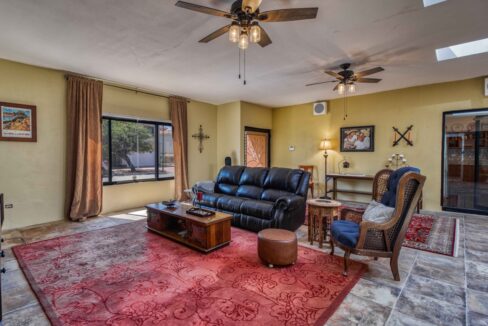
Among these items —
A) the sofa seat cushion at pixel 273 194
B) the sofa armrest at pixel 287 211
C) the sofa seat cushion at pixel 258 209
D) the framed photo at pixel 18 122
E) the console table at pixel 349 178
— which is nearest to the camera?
the sofa armrest at pixel 287 211

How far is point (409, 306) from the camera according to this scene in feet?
6.71

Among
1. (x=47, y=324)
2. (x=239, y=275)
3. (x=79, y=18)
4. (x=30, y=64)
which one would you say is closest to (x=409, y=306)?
(x=239, y=275)

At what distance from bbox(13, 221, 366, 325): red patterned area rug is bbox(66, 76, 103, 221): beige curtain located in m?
1.28

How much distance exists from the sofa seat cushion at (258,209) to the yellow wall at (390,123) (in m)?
3.69

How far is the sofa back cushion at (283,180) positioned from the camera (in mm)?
4155

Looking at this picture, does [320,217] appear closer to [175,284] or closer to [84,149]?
[175,284]

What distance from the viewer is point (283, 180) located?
13.9 ft

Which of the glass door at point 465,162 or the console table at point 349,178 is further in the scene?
the console table at point 349,178

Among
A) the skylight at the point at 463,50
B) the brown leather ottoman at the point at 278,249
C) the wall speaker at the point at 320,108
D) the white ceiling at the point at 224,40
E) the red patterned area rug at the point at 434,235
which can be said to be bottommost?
the red patterned area rug at the point at 434,235

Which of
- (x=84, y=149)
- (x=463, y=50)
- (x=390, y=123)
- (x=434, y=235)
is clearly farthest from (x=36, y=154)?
(x=390, y=123)

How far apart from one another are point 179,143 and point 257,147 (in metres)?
2.58

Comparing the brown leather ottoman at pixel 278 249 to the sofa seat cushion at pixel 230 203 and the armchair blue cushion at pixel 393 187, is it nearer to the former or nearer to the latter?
the armchair blue cushion at pixel 393 187

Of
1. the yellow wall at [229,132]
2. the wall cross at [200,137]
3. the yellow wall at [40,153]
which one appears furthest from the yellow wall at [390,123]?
the yellow wall at [40,153]

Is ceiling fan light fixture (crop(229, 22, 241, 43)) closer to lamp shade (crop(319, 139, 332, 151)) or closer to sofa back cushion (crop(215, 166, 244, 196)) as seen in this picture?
sofa back cushion (crop(215, 166, 244, 196))
